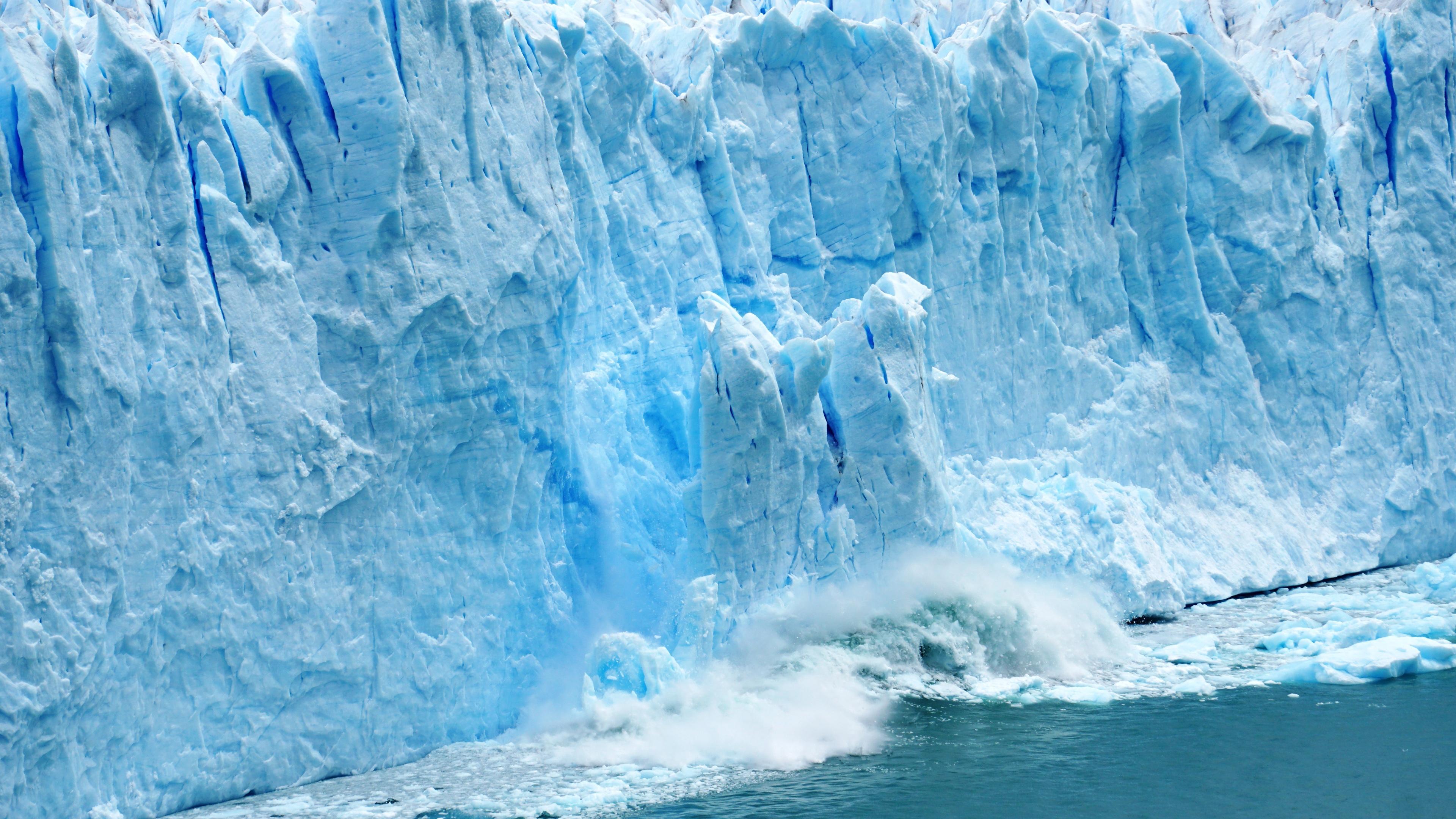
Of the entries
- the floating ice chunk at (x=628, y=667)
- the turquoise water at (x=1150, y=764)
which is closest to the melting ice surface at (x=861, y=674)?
the floating ice chunk at (x=628, y=667)

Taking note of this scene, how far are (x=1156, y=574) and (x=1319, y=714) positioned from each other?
3.46 m

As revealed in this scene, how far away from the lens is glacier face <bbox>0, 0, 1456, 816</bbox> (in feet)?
27.3

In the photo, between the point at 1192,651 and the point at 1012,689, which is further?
the point at 1192,651

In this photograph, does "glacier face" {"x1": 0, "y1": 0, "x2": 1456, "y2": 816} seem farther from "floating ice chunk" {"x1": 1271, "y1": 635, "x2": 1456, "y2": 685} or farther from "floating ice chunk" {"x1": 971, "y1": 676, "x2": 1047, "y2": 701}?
"floating ice chunk" {"x1": 1271, "y1": 635, "x2": 1456, "y2": 685}

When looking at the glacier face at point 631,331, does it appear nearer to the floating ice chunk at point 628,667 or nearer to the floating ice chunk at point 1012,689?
the floating ice chunk at point 628,667

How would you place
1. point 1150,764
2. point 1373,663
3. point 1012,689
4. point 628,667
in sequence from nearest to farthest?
point 1150,764, point 628,667, point 1012,689, point 1373,663

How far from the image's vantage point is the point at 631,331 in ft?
39.5

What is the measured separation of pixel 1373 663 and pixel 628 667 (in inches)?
251

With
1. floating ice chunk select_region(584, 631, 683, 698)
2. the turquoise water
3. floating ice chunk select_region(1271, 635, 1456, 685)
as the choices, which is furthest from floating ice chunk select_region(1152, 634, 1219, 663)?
floating ice chunk select_region(584, 631, 683, 698)

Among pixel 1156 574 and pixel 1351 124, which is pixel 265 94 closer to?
pixel 1156 574

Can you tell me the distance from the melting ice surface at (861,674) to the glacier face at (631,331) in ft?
1.16

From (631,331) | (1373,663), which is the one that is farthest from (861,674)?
(1373,663)

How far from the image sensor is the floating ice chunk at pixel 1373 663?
11.7 m

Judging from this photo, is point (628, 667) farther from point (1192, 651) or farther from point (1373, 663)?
point (1373, 663)
